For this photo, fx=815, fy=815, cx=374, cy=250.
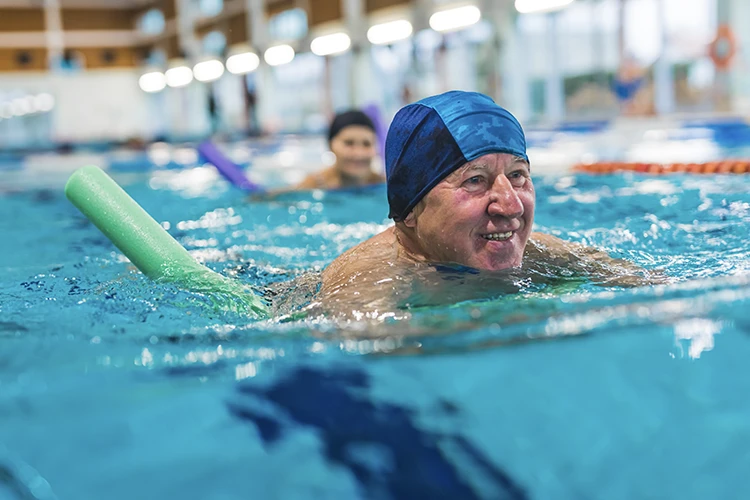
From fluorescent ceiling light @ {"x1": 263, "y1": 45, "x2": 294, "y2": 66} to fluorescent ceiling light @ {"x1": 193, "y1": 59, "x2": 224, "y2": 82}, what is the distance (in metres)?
5.25

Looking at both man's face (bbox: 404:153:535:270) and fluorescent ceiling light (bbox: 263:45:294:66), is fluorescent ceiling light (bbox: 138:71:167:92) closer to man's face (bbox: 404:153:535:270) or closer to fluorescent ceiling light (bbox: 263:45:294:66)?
fluorescent ceiling light (bbox: 263:45:294:66)

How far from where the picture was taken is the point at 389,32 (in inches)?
872

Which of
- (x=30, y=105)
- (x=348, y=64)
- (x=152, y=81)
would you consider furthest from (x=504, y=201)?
(x=152, y=81)

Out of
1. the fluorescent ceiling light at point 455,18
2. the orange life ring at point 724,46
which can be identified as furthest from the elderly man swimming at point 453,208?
the fluorescent ceiling light at point 455,18

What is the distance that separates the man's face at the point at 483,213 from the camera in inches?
94.7

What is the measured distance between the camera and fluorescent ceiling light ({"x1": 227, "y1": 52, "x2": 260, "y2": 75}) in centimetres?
2953

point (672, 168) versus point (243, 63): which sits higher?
point (243, 63)

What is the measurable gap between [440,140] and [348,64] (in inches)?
896

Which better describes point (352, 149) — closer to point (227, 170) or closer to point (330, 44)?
point (227, 170)

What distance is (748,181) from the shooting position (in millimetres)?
5465

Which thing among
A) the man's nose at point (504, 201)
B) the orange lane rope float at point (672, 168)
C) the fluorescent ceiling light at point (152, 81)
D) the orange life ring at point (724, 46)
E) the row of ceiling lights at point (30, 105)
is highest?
the fluorescent ceiling light at point (152, 81)

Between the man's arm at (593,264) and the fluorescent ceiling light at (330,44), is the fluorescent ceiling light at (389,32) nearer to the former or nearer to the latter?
the fluorescent ceiling light at (330,44)

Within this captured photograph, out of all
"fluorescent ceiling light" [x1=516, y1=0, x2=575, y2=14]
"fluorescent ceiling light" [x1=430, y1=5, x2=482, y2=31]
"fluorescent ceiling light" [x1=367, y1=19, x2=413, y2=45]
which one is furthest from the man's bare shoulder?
"fluorescent ceiling light" [x1=367, y1=19, x2=413, y2=45]

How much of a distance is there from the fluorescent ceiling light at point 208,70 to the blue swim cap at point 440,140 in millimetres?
31450
